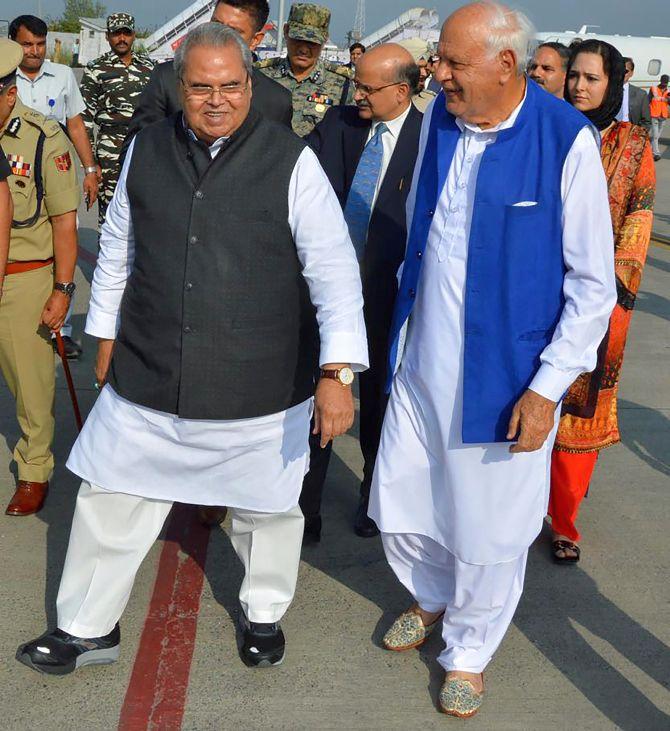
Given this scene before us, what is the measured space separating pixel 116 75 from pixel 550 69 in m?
3.58

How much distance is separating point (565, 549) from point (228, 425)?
1.76 m

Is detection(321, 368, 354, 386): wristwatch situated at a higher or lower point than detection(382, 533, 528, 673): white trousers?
higher

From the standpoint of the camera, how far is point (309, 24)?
4.71 m

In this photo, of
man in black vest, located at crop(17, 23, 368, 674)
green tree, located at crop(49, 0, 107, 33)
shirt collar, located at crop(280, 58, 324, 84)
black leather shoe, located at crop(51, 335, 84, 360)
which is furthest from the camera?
green tree, located at crop(49, 0, 107, 33)

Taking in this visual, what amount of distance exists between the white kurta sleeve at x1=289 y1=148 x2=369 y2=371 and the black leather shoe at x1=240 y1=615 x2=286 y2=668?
0.96m

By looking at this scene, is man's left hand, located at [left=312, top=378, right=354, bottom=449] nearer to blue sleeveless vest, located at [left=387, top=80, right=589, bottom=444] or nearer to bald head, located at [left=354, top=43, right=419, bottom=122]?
blue sleeveless vest, located at [left=387, top=80, right=589, bottom=444]

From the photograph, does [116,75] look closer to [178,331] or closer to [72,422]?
[72,422]

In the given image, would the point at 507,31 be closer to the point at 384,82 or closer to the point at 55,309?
the point at 384,82

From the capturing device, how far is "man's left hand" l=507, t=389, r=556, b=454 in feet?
9.16

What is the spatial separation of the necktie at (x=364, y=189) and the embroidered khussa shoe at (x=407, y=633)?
143 cm

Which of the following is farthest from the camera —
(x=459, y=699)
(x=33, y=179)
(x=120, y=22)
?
(x=120, y=22)

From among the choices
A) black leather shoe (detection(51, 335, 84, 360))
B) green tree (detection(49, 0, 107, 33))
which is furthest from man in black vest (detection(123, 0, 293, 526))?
green tree (detection(49, 0, 107, 33))

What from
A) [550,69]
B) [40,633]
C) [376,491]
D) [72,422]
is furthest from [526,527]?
[72,422]

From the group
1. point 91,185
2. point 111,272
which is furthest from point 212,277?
point 91,185
